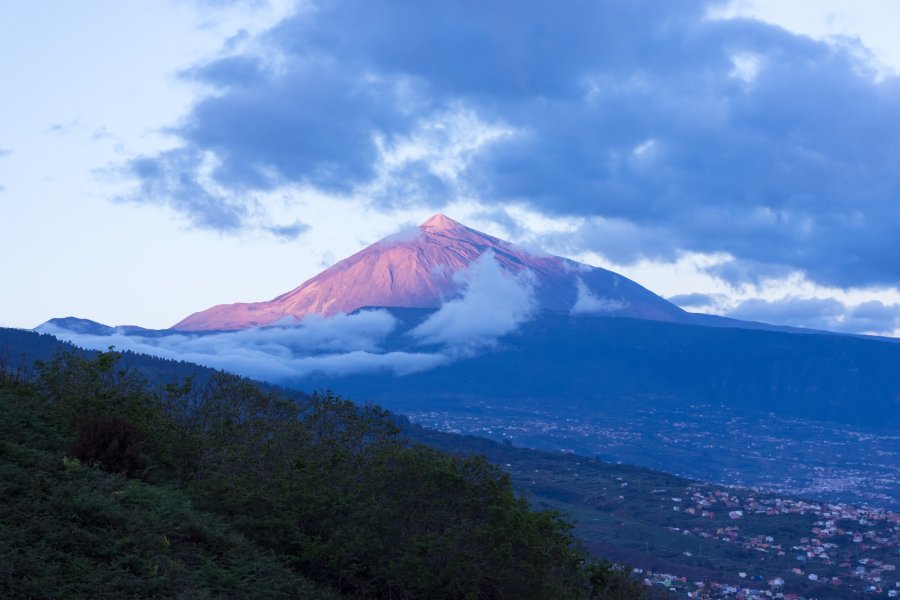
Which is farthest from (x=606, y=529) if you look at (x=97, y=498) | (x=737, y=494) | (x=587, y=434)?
(x=587, y=434)

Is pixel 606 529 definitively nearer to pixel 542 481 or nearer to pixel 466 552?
pixel 542 481

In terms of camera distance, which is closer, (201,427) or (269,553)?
(269,553)

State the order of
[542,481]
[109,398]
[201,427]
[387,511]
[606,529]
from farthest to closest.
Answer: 1. [542,481]
2. [606,529]
3. [201,427]
4. [109,398]
5. [387,511]

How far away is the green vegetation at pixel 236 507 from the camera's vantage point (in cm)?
1497

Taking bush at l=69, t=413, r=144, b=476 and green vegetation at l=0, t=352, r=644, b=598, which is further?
bush at l=69, t=413, r=144, b=476

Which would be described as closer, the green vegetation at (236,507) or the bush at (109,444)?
the green vegetation at (236,507)

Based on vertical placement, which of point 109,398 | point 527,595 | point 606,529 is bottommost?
point 606,529

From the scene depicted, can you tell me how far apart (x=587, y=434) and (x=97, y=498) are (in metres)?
185

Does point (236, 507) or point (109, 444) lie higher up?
point (109, 444)

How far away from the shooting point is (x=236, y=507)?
20.3 m

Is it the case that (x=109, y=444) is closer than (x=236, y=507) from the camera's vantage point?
Yes

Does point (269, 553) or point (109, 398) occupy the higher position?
point (109, 398)

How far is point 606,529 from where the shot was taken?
3406 inches

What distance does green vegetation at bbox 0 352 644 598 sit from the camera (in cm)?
1497
